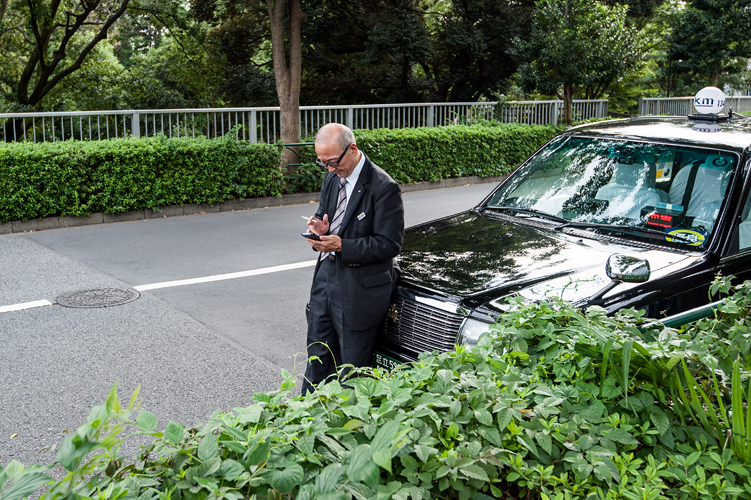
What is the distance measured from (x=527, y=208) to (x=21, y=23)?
24805 mm

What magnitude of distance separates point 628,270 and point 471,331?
883 millimetres

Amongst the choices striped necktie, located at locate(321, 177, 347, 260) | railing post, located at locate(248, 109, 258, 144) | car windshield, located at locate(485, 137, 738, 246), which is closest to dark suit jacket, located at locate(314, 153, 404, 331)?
striped necktie, located at locate(321, 177, 347, 260)

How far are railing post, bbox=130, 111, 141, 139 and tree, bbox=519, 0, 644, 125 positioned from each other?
1128cm

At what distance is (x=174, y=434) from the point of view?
1.83m

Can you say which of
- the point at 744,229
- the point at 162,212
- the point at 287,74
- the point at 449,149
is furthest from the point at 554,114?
the point at 744,229

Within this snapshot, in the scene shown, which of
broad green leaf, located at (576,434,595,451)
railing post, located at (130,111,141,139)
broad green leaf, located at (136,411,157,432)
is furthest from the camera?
railing post, located at (130,111,141,139)

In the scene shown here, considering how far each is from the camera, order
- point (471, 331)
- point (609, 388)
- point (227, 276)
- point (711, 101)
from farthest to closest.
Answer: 1. point (227, 276)
2. point (711, 101)
3. point (471, 331)
4. point (609, 388)

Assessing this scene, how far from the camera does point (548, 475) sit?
1.94m

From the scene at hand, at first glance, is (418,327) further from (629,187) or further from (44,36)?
(44,36)

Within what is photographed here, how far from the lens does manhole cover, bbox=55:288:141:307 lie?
7211 millimetres

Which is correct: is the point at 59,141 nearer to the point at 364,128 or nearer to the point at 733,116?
the point at 364,128

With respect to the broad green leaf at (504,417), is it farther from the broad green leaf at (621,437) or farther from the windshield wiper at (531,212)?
the windshield wiper at (531,212)

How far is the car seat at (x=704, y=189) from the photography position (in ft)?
14.9

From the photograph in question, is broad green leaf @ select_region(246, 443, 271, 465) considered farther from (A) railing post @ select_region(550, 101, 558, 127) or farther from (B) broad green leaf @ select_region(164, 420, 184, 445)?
(A) railing post @ select_region(550, 101, 558, 127)
